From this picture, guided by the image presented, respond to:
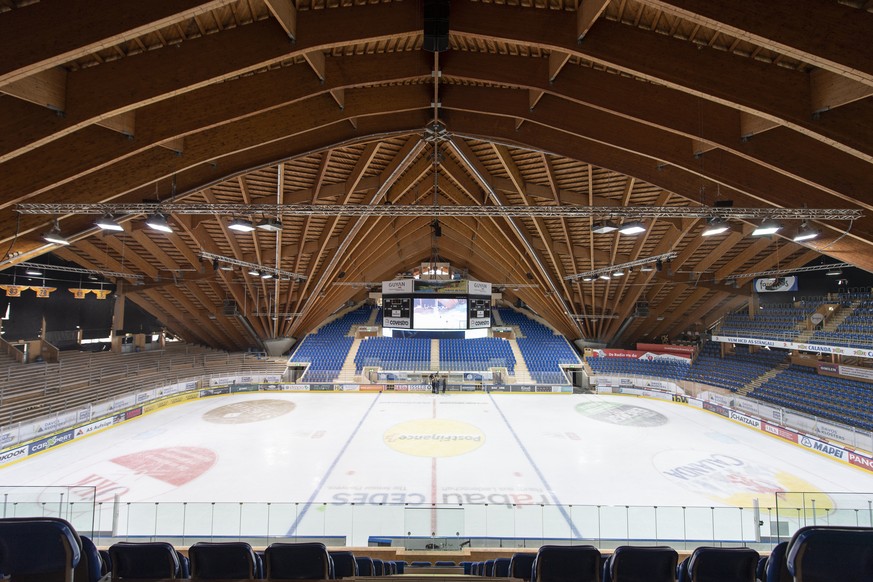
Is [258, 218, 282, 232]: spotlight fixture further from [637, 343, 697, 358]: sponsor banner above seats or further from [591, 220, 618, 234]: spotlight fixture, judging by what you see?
[637, 343, 697, 358]: sponsor banner above seats

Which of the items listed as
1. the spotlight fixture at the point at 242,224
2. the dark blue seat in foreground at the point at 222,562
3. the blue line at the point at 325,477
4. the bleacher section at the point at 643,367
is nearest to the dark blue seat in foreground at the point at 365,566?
the dark blue seat in foreground at the point at 222,562

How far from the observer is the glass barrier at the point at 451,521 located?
7.20m

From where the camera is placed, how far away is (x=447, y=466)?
47.1ft

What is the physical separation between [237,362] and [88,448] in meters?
15.5

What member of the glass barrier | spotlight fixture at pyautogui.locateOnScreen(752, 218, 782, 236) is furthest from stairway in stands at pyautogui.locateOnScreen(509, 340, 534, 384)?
the glass barrier

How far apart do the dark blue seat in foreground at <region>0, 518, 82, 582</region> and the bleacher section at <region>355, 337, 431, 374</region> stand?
29532 mm

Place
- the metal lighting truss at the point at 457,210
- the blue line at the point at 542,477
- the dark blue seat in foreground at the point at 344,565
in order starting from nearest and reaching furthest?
the dark blue seat in foreground at the point at 344,565 → the blue line at the point at 542,477 → the metal lighting truss at the point at 457,210

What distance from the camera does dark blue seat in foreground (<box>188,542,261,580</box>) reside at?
13.4ft

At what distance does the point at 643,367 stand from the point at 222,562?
32.4 meters

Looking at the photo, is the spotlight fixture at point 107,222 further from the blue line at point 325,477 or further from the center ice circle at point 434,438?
the center ice circle at point 434,438

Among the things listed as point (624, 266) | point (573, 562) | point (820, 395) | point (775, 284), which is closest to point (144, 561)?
point (573, 562)

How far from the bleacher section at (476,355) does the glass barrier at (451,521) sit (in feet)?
80.6

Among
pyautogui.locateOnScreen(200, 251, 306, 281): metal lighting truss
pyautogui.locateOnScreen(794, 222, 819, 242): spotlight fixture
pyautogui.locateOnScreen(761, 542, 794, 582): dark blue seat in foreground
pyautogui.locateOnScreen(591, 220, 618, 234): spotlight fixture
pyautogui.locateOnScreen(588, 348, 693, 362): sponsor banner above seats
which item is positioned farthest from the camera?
pyautogui.locateOnScreen(588, 348, 693, 362): sponsor banner above seats

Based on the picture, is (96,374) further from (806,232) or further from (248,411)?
(806,232)
